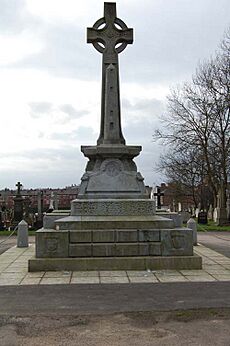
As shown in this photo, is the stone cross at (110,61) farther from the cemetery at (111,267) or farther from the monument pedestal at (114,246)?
the monument pedestal at (114,246)

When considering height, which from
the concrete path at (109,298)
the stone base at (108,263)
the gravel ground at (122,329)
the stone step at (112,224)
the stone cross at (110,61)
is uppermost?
the stone cross at (110,61)

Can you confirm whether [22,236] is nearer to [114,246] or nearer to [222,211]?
[114,246]

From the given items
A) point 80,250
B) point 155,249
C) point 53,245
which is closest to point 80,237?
→ point 80,250

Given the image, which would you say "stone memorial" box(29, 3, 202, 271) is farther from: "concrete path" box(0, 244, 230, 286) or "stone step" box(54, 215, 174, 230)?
"concrete path" box(0, 244, 230, 286)

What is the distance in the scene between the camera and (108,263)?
397 inches

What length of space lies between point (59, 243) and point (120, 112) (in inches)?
183

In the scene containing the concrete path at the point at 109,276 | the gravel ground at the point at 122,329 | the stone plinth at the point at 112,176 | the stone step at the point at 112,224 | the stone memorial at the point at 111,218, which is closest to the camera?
the gravel ground at the point at 122,329

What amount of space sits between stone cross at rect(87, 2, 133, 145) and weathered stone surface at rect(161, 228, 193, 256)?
11.3 ft

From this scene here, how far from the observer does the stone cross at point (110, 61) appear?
12.8 metres

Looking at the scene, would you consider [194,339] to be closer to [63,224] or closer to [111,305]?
[111,305]

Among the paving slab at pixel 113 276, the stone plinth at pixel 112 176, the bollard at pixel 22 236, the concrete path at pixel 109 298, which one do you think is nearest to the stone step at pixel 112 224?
the paving slab at pixel 113 276

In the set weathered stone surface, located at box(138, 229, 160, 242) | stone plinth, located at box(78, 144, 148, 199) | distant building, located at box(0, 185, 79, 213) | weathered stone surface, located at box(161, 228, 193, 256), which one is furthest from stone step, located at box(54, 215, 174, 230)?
distant building, located at box(0, 185, 79, 213)

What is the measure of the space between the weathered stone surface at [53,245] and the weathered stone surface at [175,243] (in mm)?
2200

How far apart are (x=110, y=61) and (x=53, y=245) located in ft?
18.9
